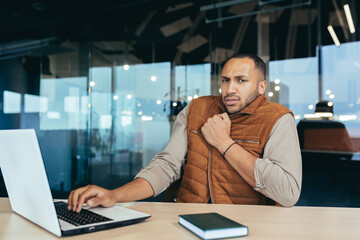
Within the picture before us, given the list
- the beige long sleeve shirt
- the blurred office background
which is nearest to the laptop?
the beige long sleeve shirt

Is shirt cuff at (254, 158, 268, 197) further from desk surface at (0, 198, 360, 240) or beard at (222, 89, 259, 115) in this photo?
beard at (222, 89, 259, 115)

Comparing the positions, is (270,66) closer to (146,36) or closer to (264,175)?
(146,36)

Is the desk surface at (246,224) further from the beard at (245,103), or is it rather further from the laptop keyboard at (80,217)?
the beard at (245,103)

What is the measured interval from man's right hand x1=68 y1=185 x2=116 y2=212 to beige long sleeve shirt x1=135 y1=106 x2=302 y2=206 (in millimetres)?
337

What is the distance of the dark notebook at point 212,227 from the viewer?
0.79 m

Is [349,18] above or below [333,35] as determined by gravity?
above

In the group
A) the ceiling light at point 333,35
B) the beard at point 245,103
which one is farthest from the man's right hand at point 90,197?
the ceiling light at point 333,35

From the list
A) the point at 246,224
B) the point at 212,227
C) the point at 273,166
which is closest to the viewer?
the point at 212,227

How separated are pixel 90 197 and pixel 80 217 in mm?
153

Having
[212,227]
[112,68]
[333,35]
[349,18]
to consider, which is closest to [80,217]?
[212,227]

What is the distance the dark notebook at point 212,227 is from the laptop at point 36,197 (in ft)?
0.54

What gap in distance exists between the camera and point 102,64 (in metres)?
4.51

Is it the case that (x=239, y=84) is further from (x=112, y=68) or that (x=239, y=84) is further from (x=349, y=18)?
(x=112, y=68)

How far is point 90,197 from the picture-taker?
1.10 metres
